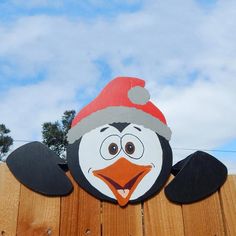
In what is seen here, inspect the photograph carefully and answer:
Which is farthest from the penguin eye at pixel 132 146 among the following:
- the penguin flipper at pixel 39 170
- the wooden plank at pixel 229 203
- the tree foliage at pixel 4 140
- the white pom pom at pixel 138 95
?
the tree foliage at pixel 4 140

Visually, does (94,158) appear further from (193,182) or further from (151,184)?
(193,182)

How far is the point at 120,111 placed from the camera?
1484mm

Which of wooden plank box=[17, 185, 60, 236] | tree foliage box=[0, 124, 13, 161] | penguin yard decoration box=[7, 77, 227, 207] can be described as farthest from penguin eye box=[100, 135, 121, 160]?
tree foliage box=[0, 124, 13, 161]

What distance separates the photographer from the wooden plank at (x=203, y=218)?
1.40 meters

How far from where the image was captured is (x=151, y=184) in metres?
1.40

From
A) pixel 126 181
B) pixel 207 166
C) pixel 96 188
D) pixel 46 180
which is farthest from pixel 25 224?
pixel 207 166

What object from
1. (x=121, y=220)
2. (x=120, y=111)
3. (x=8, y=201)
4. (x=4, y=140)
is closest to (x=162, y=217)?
(x=121, y=220)

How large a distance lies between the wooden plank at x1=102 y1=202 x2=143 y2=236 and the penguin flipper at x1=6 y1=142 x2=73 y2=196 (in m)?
0.19

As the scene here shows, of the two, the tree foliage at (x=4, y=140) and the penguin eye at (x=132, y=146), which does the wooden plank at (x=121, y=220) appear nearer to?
the penguin eye at (x=132, y=146)

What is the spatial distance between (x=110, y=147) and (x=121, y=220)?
32 cm

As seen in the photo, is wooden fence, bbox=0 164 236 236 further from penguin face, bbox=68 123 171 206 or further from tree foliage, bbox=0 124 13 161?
tree foliage, bbox=0 124 13 161

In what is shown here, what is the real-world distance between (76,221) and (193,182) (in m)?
0.56

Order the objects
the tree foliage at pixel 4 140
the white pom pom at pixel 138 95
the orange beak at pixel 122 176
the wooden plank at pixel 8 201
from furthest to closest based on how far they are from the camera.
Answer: the tree foliage at pixel 4 140 → the white pom pom at pixel 138 95 → the orange beak at pixel 122 176 → the wooden plank at pixel 8 201

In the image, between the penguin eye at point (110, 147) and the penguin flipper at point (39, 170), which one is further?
the penguin eye at point (110, 147)
